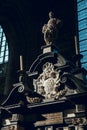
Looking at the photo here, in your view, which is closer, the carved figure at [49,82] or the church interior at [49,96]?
the church interior at [49,96]

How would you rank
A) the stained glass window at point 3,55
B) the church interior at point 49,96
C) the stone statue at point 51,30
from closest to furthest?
1. the church interior at point 49,96
2. the stone statue at point 51,30
3. the stained glass window at point 3,55

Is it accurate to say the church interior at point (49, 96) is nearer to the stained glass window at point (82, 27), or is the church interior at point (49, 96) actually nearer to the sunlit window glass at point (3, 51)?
the stained glass window at point (82, 27)

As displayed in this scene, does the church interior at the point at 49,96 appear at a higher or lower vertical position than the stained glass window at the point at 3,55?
lower

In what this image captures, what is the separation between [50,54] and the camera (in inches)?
401

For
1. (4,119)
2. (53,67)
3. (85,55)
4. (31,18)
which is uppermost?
(31,18)

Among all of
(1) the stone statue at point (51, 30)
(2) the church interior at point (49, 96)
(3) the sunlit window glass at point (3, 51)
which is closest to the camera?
(2) the church interior at point (49, 96)

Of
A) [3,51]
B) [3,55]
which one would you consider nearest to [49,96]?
[3,55]

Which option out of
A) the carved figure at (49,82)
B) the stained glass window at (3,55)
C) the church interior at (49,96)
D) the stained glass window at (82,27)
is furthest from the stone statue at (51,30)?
the stained glass window at (3,55)

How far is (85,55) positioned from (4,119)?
14.6ft

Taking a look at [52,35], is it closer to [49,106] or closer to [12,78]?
[49,106]

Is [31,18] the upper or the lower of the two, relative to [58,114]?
upper

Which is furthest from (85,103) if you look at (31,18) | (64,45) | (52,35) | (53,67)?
(31,18)

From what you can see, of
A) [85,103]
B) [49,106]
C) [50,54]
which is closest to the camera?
[85,103]

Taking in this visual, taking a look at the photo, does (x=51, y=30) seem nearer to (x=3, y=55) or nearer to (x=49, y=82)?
(x=49, y=82)
